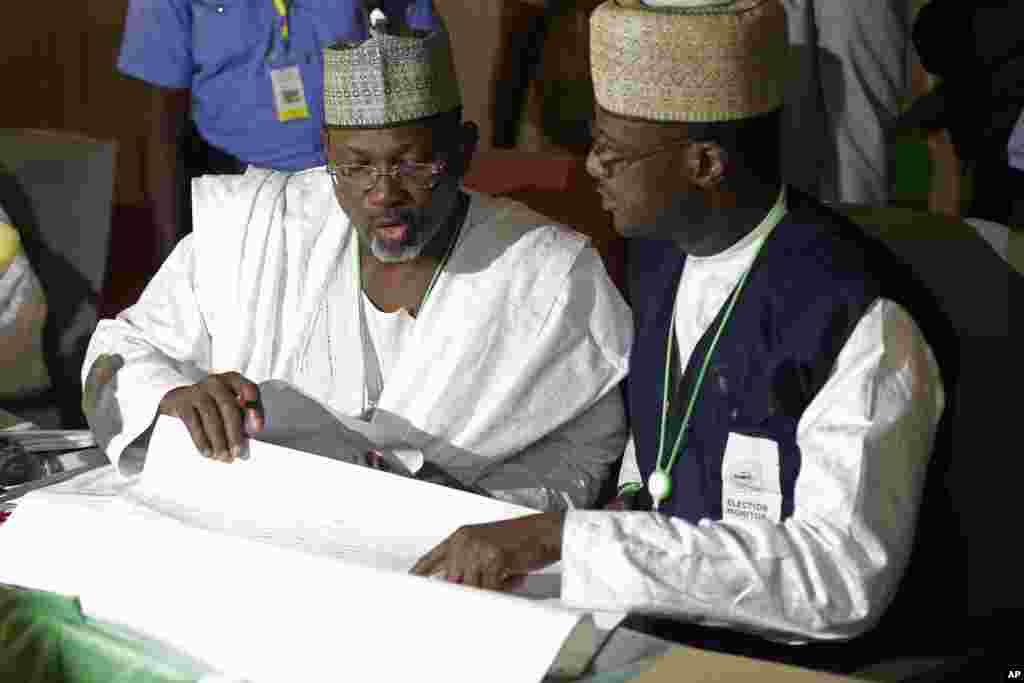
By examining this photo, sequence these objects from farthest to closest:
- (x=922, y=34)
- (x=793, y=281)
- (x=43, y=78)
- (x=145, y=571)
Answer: (x=43, y=78) → (x=922, y=34) → (x=793, y=281) → (x=145, y=571)

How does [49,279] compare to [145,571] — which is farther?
[49,279]

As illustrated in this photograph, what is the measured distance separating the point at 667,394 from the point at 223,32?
2.54m

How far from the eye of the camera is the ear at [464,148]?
308 cm

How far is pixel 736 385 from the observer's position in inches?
96.6

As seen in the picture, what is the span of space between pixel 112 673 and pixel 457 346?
116 cm

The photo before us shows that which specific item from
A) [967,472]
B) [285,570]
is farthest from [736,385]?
[285,570]

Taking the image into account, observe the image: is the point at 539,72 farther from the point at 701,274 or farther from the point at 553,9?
the point at 701,274

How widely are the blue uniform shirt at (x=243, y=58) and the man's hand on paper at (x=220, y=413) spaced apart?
1991mm

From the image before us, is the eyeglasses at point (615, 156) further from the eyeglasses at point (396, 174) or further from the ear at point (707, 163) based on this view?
the eyeglasses at point (396, 174)

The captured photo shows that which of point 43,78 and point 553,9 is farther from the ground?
point 553,9

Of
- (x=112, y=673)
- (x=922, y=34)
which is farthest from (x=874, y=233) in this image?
(x=922, y=34)

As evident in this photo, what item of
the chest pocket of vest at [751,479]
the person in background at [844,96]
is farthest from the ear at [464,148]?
the person in background at [844,96]

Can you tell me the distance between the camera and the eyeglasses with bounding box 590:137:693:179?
245 cm

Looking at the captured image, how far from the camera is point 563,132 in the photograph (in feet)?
18.2
